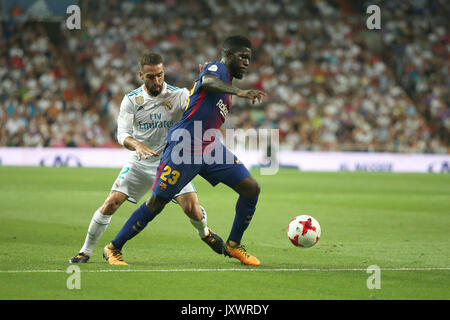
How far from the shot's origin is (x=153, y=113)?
329 inches

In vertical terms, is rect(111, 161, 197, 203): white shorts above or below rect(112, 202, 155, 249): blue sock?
above

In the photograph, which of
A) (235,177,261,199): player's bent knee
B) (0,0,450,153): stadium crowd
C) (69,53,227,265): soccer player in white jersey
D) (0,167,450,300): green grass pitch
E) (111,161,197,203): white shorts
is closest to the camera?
(0,167,450,300): green grass pitch

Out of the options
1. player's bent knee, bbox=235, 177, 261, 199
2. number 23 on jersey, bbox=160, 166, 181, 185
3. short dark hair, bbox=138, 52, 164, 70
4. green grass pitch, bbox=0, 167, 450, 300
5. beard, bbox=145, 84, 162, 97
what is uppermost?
short dark hair, bbox=138, 52, 164, 70

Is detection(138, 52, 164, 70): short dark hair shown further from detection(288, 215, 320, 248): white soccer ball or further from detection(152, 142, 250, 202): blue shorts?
detection(288, 215, 320, 248): white soccer ball

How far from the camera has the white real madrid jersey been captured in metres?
8.27

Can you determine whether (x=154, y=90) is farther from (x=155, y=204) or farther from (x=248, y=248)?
(x=248, y=248)

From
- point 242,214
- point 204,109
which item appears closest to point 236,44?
point 204,109

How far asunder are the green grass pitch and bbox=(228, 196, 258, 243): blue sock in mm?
351

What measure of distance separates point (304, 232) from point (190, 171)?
1686 millimetres

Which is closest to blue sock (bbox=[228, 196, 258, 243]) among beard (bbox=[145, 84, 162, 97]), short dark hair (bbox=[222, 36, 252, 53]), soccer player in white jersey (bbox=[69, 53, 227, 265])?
soccer player in white jersey (bbox=[69, 53, 227, 265])

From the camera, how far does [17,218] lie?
12805mm

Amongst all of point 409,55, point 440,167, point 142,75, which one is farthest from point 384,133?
point 142,75

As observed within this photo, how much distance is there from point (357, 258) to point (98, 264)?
3186mm

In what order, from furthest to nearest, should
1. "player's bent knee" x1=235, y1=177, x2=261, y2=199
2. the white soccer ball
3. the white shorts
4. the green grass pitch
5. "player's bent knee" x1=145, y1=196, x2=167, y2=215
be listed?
the white soccer ball < the white shorts < "player's bent knee" x1=235, y1=177, x2=261, y2=199 < "player's bent knee" x1=145, y1=196, x2=167, y2=215 < the green grass pitch
